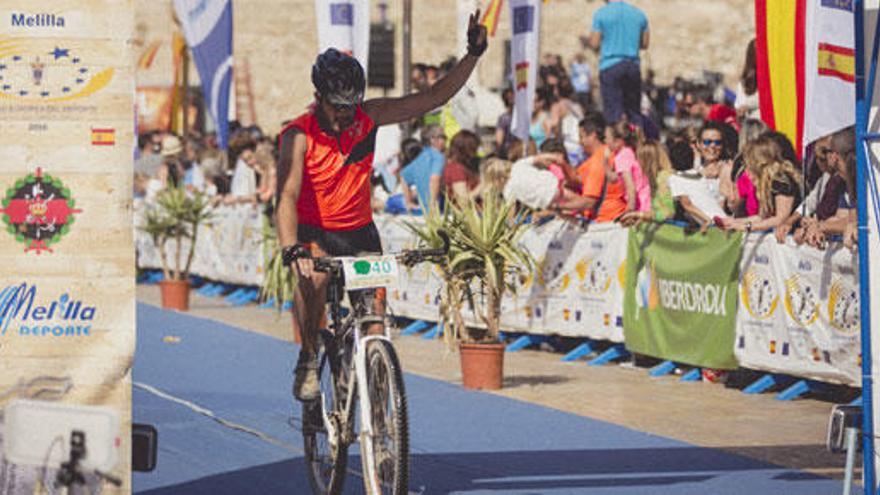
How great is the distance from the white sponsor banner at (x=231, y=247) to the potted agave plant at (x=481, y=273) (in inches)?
364

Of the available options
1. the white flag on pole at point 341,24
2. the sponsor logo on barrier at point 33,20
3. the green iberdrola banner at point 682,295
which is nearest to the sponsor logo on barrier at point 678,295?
the green iberdrola banner at point 682,295

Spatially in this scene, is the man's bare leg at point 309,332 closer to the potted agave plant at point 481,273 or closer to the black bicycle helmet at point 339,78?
the black bicycle helmet at point 339,78

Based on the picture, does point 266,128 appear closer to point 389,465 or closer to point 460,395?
point 460,395

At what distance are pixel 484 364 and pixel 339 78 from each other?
6098 millimetres

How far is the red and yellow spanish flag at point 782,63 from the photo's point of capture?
1202 cm

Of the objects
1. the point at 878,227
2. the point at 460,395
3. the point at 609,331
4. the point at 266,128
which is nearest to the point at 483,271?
the point at 460,395

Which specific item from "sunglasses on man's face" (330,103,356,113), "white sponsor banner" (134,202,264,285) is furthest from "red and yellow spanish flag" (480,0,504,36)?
"sunglasses on man's face" (330,103,356,113)

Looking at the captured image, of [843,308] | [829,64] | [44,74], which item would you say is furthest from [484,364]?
[44,74]

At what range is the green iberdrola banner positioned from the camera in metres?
14.6

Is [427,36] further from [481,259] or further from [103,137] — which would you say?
[103,137]

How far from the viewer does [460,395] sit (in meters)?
14.1

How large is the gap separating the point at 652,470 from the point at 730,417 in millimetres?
2613

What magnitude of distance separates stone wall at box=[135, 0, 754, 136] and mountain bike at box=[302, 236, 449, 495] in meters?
44.9

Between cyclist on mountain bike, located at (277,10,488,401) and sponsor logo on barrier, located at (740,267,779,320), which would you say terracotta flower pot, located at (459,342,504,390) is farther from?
cyclist on mountain bike, located at (277,10,488,401)
